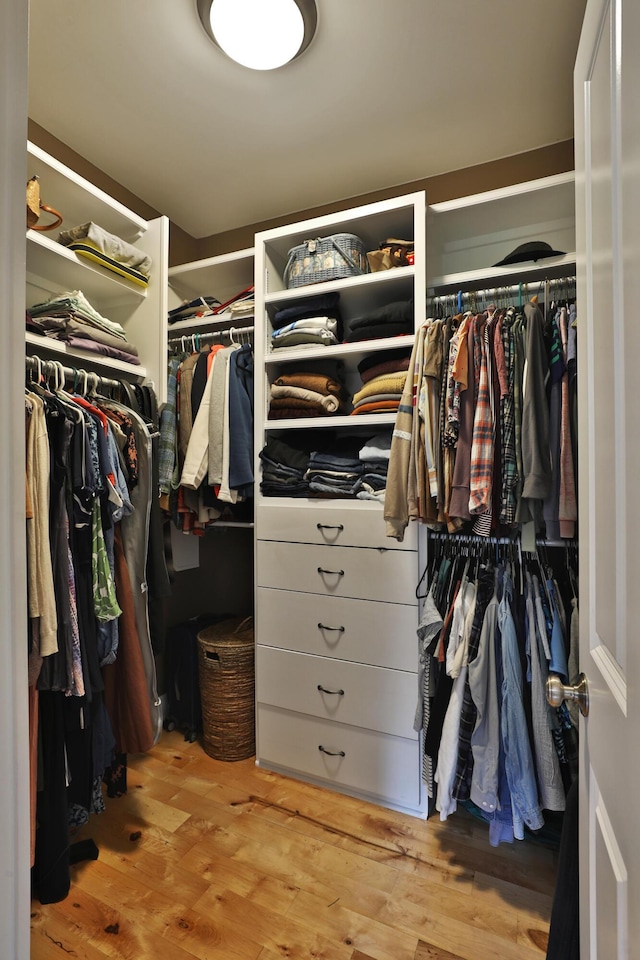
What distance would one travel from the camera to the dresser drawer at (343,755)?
1.85 meters

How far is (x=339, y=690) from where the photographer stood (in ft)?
6.42

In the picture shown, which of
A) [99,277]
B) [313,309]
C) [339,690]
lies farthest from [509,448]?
[99,277]

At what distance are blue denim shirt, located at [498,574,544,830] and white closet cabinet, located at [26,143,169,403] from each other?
66.5 inches

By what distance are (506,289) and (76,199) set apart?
168cm

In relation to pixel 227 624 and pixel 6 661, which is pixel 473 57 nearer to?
pixel 6 661

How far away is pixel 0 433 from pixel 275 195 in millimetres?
2310

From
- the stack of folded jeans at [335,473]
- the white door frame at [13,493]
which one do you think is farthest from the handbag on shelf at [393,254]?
the white door frame at [13,493]

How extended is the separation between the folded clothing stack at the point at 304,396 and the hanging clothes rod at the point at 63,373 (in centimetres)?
64

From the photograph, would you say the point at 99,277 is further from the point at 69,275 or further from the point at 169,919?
the point at 169,919

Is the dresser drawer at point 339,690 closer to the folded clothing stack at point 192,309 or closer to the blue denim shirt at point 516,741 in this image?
the blue denim shirt at point 516,741

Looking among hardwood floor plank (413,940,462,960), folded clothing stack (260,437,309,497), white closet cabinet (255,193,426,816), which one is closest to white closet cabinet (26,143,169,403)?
white closet cabinet (255,193,426,816)

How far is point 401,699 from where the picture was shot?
185 cm

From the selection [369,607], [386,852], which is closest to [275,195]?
[369,607]

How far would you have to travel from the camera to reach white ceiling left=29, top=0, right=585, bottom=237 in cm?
151
